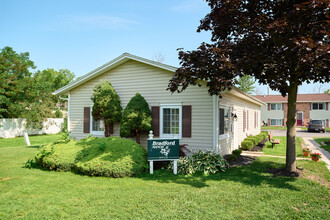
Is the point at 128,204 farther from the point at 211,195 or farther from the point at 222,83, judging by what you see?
the point at 222,83

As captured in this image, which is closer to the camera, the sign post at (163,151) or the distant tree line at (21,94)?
the sign post at (163,151)

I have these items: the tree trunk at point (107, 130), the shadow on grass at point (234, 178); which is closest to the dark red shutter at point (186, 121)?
the shadow on grass at point (234, 178)

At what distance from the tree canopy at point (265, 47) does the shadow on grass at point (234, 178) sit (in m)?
1.02

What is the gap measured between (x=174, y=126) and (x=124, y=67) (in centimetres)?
407

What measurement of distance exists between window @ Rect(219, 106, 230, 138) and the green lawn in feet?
8.87

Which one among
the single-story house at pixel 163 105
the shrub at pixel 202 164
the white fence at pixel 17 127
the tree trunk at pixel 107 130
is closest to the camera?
the shrub at pixel 202 164

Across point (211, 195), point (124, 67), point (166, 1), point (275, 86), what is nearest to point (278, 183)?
point (211, 195)

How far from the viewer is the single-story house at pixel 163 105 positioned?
9391mm

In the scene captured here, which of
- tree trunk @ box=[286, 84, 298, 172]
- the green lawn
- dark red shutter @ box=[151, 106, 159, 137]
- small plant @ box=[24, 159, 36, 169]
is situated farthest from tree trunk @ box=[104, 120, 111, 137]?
tree trunk @ box=[286, 84, 298, 172]

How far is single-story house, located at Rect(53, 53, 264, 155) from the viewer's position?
9391 millimetres

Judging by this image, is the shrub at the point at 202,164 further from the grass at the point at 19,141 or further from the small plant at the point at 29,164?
the grass at the point at 19,141

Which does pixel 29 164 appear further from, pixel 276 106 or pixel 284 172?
pixel 276 106

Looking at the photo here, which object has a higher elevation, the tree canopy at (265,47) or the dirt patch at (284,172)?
the tree canopy at (265,47)

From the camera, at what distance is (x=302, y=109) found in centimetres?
3784
